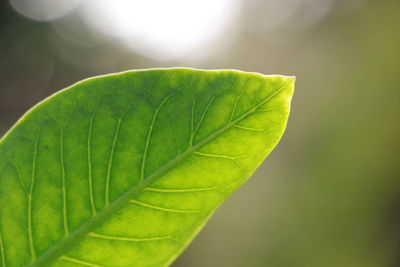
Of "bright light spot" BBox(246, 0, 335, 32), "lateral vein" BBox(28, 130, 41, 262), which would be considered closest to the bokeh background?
"bright light spot" BBox(246, 0, 335, 32)

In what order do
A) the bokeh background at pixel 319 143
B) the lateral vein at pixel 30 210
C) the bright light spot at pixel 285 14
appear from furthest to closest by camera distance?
the bright light spot at pixel 285 14 → the bokeh background at pixel 319 143 → the lateral vein at pixel 30 210

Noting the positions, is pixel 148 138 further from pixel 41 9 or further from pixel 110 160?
pixel 41 9

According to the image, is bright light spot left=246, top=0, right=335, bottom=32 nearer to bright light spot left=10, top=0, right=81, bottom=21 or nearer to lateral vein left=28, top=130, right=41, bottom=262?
bright light spot left=10, top=0, right=81, bottom=21

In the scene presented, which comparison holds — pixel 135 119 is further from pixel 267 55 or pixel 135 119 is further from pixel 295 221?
pixel 267 55

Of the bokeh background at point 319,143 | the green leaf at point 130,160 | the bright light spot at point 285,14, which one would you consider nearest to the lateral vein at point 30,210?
the green leaf at point 130,160

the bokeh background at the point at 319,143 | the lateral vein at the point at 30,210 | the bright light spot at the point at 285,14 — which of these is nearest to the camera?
the lateral vein at the point at 30,210

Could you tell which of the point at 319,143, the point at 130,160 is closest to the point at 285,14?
the point at 319,143

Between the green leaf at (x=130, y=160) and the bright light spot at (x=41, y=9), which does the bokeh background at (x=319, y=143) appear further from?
the green leaf at (x=130, y=160)

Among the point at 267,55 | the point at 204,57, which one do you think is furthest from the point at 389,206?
the point at 204,57

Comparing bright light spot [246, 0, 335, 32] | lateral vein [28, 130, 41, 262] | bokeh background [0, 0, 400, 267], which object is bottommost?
lateral vein [28, 130, 41, 262]
